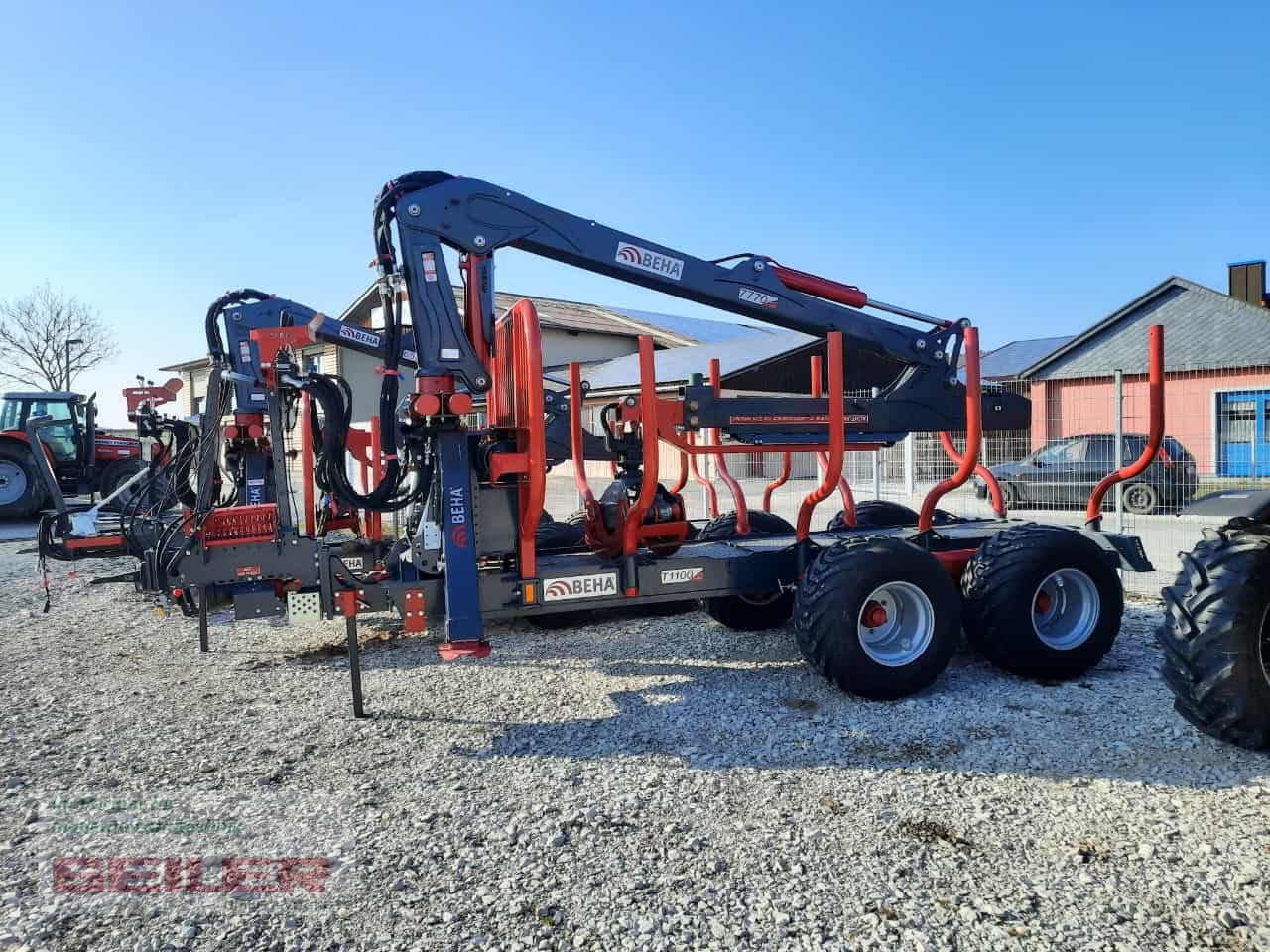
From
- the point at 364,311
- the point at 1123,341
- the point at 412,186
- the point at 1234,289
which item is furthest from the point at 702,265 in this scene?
the point at 1234,289

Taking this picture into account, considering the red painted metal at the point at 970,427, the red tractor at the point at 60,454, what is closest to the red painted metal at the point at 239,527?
the red painted metal at the point at 970,427

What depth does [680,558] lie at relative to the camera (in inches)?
209

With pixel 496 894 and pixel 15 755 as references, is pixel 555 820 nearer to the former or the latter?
pixel 496 894

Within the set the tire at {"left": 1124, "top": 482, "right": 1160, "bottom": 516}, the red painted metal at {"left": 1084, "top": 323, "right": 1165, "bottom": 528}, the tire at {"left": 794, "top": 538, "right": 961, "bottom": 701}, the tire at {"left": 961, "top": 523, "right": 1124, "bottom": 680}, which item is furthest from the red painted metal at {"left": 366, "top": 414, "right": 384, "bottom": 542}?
the tire at {"left": 1124, "top": 482, "right": 1160, "bottom": 516}

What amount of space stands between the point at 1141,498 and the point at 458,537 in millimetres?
11520

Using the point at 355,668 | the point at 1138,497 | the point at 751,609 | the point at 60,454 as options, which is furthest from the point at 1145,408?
the point at 60,454

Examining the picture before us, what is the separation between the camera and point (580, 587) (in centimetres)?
502

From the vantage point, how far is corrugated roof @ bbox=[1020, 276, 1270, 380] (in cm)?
2220

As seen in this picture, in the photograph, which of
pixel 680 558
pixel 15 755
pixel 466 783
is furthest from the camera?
pixel 680 558

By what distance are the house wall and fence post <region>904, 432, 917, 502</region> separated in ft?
5.35

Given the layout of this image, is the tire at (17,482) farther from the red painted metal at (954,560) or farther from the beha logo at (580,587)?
the red painted metal at (954,560)

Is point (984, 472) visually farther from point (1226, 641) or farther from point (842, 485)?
point (1226, 641)

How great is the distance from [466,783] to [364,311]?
29228 mm

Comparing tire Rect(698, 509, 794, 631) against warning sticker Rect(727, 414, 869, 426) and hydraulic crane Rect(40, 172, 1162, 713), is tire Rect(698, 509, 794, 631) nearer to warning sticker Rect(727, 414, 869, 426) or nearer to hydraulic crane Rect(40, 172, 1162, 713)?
hydraulic crane Rect(40, 172, 1162, 713)
